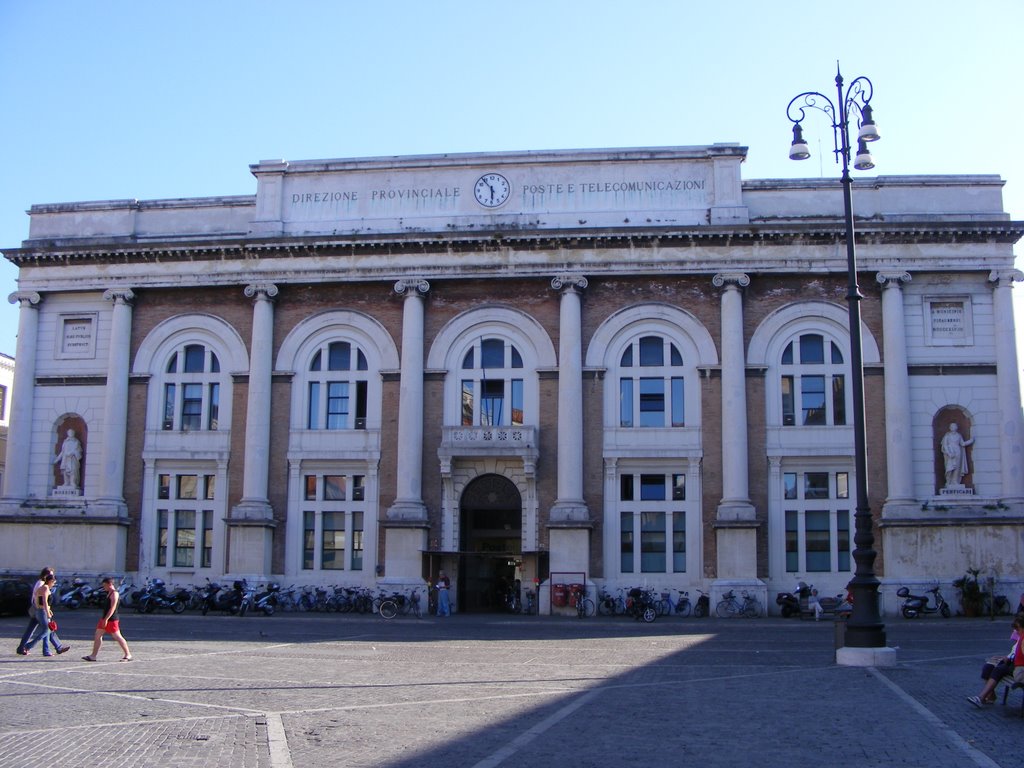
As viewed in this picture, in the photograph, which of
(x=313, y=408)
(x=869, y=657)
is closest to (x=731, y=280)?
(x=313, y=408)

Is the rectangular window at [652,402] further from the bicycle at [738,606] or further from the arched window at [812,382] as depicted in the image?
the bicycle at [738,606]

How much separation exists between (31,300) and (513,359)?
742 inches

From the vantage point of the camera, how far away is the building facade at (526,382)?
127 feet

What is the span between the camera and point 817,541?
38531 mm

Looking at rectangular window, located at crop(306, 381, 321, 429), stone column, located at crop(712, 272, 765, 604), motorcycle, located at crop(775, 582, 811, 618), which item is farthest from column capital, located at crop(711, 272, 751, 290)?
rectangular window, located at crop(306, 381, 321, 429)

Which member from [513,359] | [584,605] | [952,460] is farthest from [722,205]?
[584,605]

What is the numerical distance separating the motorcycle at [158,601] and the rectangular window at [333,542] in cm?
532

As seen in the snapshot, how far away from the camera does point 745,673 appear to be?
754 inches

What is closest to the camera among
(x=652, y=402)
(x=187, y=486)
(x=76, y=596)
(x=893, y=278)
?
(x=76, y=596)

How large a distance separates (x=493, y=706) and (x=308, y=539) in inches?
1051

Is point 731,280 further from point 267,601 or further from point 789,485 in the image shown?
point 267,601

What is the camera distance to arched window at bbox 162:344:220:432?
4194cm

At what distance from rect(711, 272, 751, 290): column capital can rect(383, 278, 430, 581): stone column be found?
10.4 m

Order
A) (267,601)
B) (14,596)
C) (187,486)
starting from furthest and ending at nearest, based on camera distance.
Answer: (187,486) < (267,601) < (14,596)
